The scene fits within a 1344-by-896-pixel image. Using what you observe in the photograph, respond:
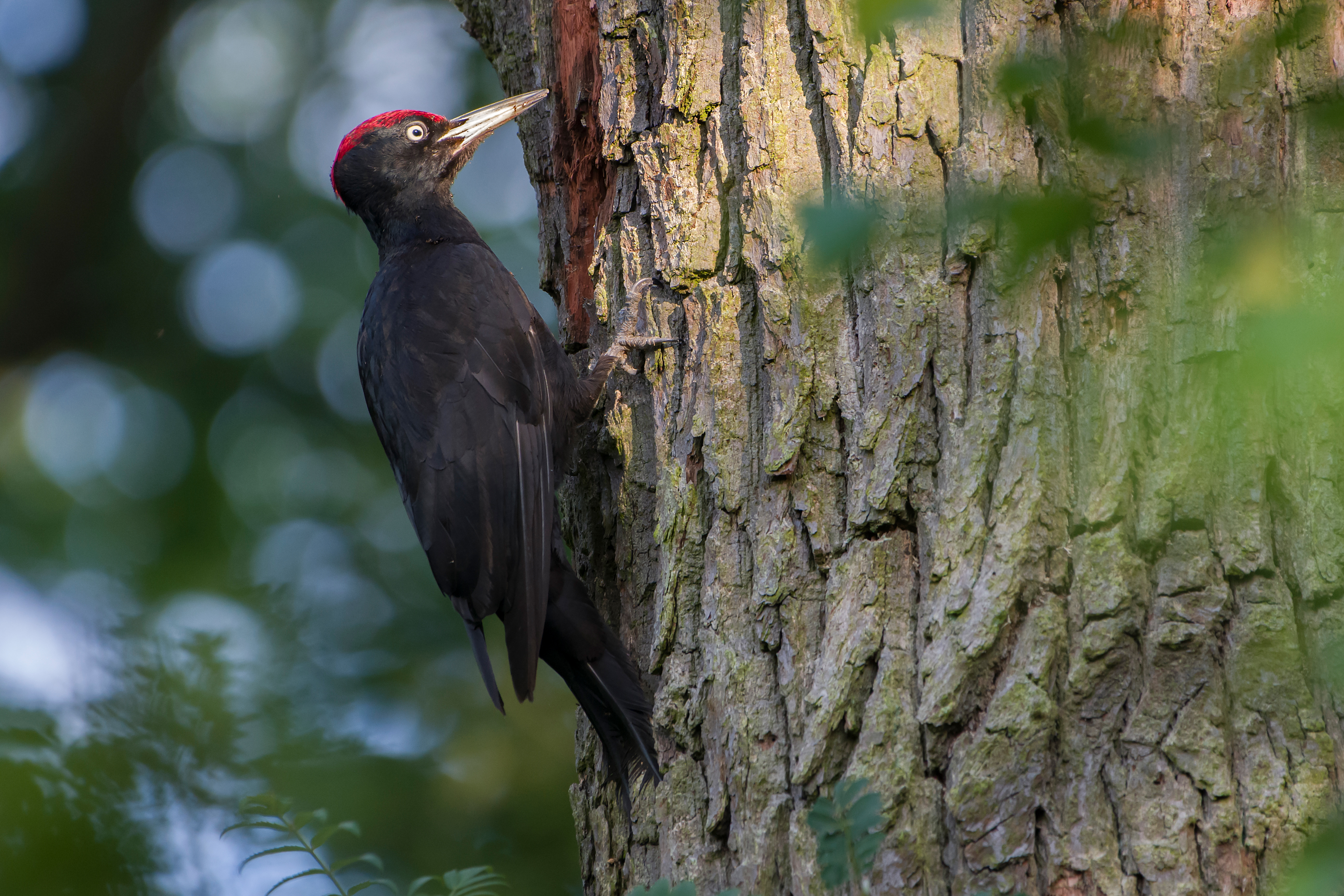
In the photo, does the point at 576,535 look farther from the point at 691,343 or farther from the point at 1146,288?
the point at 1146,288

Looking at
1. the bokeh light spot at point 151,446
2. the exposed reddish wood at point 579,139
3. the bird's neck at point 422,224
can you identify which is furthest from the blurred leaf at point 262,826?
the bokeh light spot at point 151,446

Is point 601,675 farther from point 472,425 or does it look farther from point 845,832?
point 845,832

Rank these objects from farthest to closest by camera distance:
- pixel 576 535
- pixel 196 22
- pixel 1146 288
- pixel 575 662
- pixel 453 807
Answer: pixel 196 22 < pixel 453 807 < pixel 576 535 < pixel 575 662 < pixel 1146 288

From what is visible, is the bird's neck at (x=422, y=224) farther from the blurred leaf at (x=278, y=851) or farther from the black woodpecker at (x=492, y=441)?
the blurred leaf at (x=278, y=851)

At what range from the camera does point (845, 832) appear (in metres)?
1.26

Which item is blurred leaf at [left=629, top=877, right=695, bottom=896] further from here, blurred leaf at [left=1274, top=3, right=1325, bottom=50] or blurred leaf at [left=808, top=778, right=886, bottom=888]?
blurred leaf at [left=1274, top=3, right=1325, bottom=50]

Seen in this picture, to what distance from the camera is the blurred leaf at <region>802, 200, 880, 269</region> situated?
0.70m

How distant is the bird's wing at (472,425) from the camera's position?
264cm

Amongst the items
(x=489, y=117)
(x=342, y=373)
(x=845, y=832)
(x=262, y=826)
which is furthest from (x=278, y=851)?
(x=342, y=373)

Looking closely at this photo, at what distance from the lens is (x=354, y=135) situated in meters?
3.72

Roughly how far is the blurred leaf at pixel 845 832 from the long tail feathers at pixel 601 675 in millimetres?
761

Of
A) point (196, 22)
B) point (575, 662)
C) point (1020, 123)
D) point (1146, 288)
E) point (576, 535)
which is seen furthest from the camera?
point (196, 22)

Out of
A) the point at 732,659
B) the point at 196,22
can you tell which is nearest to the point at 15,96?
the point at 196,22

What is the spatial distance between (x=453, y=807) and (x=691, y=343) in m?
2.31
